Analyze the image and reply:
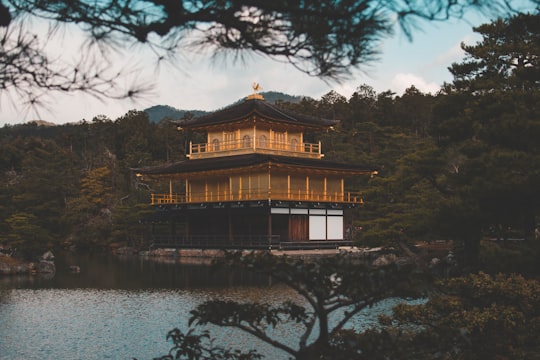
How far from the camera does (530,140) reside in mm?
9773

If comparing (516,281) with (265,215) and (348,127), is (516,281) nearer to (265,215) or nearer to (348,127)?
(265,215)

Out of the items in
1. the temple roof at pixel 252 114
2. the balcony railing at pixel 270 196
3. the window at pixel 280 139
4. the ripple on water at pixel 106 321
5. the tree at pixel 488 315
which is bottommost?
the ripple on water at pixel 106 321

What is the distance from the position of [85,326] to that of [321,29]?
31.7 ft

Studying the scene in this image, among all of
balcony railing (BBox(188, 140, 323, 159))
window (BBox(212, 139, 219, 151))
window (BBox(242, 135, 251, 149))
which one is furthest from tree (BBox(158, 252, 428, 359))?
window (BBox(212, 139, 219, 151))

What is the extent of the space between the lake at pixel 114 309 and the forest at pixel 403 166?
3431 mm

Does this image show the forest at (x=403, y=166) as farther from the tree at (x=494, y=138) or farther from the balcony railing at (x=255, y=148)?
the balcony railing at (x=255, y=148)

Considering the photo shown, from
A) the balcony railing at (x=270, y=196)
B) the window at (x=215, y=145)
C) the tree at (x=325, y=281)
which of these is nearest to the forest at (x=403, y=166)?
the balcony railing at (x=270, y=196)

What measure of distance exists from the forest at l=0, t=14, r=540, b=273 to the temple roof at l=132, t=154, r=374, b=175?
2.29 m

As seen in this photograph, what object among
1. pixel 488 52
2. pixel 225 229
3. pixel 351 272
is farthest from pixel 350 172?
pixel 351 272

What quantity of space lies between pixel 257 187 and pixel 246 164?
1.52m

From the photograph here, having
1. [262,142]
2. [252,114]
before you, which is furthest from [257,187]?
[252,114]

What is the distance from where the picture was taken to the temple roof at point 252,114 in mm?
32562

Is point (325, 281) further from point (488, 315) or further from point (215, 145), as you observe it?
point (215, 145)

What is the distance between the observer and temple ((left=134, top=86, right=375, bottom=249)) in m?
30.4
